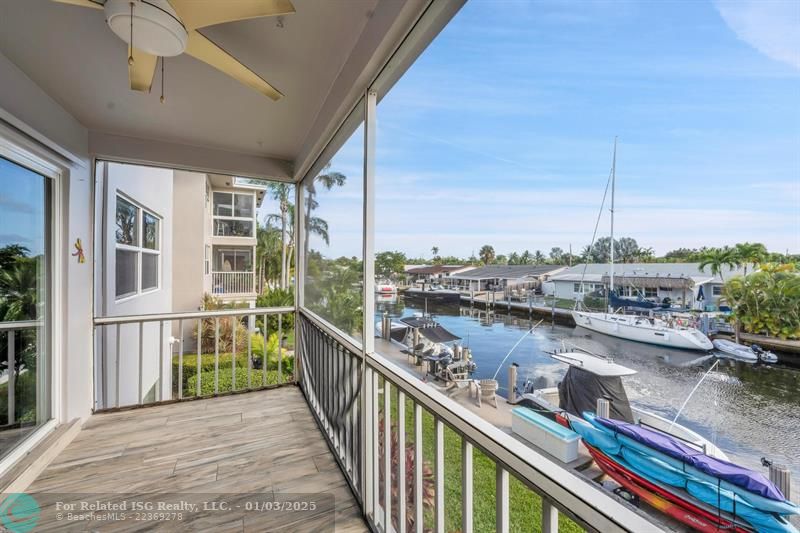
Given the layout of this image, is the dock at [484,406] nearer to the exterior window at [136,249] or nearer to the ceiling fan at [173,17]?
the ceiling fan at [173,17]

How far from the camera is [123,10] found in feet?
4.30

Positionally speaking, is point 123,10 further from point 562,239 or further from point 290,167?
point 290,167

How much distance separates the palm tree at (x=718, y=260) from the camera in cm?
53

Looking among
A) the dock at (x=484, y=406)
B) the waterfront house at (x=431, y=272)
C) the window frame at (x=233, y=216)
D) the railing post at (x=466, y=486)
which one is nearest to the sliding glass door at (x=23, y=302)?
the dock at (x=484, y=406)

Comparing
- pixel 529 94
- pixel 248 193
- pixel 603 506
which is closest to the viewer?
pixel 603 506

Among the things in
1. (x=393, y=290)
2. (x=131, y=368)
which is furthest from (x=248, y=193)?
(x=393, y=290)

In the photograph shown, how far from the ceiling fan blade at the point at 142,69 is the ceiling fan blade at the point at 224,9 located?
0.38m

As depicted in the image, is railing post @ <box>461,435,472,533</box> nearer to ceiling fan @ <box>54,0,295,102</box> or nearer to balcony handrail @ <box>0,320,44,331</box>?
ceiling fan @ <box>54,0,295,102</box>

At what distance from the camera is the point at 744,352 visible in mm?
512

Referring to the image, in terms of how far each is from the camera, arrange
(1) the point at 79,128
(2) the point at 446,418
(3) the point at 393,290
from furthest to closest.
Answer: (1) the point at 79,128 < (3) the point at 393,290 < (2) the point at 446,418

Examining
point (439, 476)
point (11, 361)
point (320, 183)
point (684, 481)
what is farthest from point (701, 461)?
point (11, 361)

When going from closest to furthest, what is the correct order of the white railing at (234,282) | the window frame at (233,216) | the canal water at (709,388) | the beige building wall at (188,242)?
the canal water at (709,388) < the beige building wall at (188,242) < the window frame at (233,216) < the white railing at (234,282)

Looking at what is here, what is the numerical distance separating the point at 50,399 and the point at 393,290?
279 centimetres

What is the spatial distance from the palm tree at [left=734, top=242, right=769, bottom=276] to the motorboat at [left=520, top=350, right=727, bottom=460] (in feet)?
0.78
